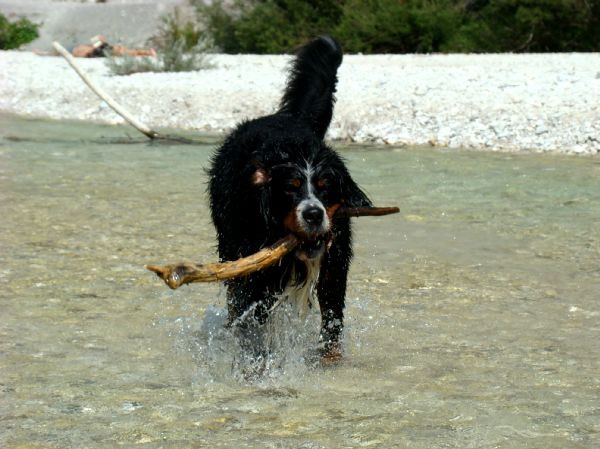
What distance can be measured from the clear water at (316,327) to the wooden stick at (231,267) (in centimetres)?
64

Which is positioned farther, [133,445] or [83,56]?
[83,56]

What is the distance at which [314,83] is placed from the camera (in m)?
6.68

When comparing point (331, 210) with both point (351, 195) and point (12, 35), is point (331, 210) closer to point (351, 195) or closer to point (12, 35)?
point (351, 195)

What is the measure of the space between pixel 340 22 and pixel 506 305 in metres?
23.1

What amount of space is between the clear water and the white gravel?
3.45m

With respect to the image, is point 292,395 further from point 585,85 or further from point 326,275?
point 585,85

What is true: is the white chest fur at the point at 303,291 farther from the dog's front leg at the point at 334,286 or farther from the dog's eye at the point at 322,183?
the dog's eye at the point at 322,183

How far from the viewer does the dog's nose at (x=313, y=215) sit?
472 centimetres

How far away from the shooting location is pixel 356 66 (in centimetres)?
2003

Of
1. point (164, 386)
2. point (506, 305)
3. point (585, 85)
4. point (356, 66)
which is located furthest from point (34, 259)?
point (356, 66)

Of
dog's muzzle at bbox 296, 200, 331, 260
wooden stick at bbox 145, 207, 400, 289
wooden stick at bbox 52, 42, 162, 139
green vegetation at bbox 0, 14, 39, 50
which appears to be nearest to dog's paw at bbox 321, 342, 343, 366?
wooden stick at bbox 145, 207, 400, 289

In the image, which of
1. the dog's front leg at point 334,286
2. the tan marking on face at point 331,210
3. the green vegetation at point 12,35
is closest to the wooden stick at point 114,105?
the dog's front leg at point 334,286

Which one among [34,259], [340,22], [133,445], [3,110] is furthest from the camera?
[340,22]

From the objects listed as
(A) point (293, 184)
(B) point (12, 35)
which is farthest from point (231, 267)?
(B) point (12, 35)
